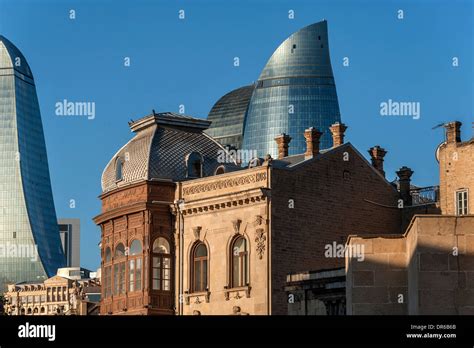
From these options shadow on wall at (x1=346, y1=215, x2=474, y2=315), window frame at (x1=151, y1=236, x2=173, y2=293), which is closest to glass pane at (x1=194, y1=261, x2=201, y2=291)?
window frame at (x1=151, y1=236, x2=173, y2=293)

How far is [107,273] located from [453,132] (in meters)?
21.6

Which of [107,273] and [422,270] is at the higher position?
[107,273]

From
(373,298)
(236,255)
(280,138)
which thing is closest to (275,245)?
(236,255)

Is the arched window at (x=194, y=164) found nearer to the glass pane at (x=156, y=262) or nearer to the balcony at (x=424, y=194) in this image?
the glass pane at (x=156, y=262)

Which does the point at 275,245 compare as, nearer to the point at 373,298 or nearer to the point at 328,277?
the point at 328,277

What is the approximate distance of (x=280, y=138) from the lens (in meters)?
84.2

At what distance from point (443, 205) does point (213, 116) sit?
122992 mm

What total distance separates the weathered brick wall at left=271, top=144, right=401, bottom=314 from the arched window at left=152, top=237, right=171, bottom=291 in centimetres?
795

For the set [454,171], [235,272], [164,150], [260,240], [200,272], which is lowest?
[235,272]

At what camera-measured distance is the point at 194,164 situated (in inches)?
3095

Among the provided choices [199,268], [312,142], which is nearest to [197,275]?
[199,268]

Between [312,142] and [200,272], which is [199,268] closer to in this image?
[200,272]
